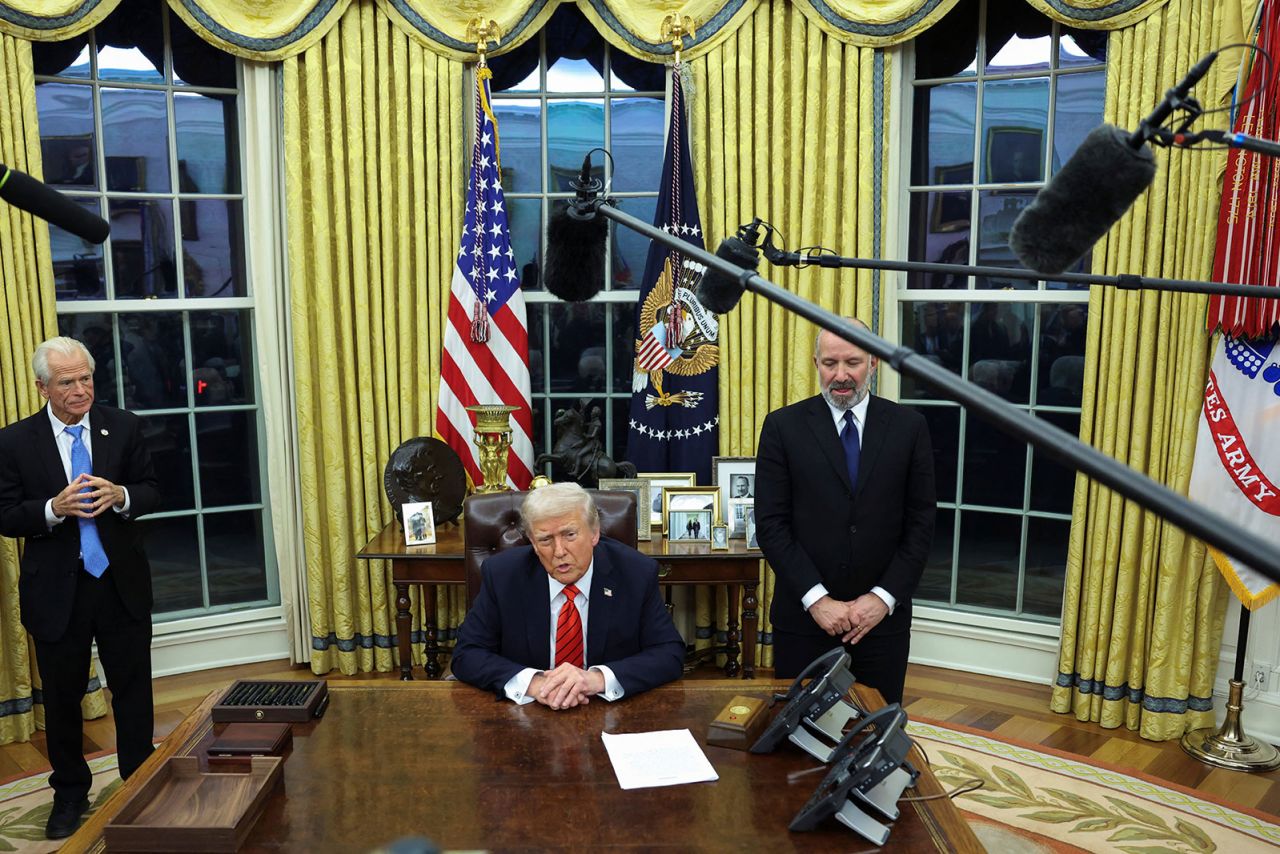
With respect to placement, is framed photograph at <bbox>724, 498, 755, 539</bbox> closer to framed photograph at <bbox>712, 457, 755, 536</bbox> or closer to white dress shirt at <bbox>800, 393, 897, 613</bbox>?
framed photograph at <bbox>712, 457, 755, 536</bbox>

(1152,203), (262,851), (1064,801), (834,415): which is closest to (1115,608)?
(1064,801)

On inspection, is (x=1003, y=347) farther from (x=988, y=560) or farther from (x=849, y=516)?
(x=849, y=516)

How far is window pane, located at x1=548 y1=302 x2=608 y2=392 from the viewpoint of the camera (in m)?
4.66

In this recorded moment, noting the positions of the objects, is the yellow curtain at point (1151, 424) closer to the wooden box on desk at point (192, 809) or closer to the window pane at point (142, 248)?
the wooden box on desk at point (192, 809)

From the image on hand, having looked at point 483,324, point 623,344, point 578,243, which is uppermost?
point 578,243

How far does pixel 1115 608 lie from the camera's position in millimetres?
3914

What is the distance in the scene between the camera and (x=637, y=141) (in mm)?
4562

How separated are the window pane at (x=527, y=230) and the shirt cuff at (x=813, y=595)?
90.5 inches

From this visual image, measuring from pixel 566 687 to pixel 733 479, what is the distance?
2.03 m

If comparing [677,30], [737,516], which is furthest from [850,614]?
[677,30]

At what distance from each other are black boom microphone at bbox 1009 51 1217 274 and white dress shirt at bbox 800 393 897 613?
1852 millimetres

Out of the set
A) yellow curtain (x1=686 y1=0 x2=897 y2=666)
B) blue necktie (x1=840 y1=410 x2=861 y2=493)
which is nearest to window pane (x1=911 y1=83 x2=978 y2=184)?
yellow curtain (x1=686 y1=0 x2=897 y2=666)

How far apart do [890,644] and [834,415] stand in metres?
0.67

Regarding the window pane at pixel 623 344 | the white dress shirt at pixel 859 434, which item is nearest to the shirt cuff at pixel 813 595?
the white dress shirt at pixel 859 434
